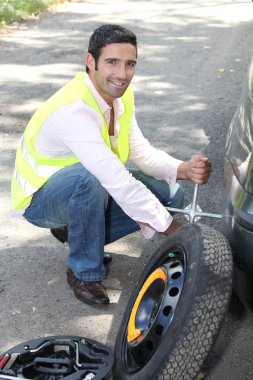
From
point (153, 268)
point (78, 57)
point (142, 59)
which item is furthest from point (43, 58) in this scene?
point (153, 268)

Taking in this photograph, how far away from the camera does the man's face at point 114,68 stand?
363 centimetres

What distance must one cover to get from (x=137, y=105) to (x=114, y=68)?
3.50 meters

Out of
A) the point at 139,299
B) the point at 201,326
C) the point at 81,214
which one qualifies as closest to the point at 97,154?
the point at 81,214

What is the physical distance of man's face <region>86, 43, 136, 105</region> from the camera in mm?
3627

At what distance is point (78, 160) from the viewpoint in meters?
3.76

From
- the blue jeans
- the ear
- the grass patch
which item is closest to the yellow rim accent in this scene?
the blue jeans

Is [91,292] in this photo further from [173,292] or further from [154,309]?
[173,292]

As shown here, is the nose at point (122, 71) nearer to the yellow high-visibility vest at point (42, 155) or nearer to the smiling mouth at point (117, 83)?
the smiling mouth at point (117, 83)

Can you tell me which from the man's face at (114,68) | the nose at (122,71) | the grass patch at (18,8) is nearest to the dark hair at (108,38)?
the man's face at (114,68)

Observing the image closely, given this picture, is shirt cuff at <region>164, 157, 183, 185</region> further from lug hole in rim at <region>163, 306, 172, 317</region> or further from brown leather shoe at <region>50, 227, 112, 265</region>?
lug hole in rim at <region>163, 306, 172, 317</region>

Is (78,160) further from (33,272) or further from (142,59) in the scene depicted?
(142,59)

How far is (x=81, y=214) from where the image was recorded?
3.68 meters

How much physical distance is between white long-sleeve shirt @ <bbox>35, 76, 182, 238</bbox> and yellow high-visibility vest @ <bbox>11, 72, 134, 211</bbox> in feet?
0.13

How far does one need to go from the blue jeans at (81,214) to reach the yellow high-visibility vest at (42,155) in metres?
0.05
